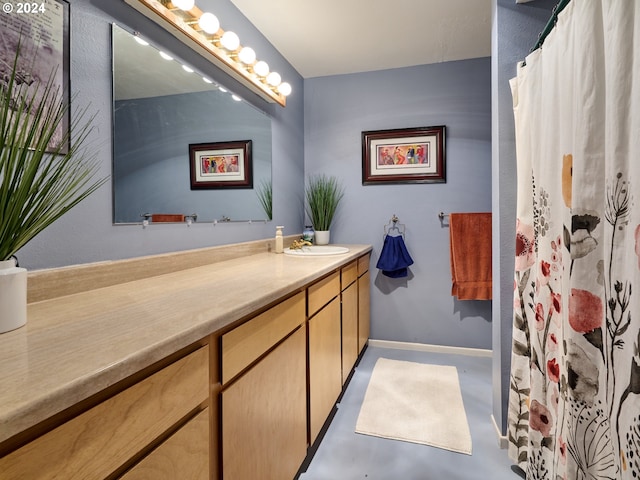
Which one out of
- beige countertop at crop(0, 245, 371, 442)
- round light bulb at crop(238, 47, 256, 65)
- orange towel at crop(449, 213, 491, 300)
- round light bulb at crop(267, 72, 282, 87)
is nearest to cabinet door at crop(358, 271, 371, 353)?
orange towel at crop(449, 213, 491, 300)

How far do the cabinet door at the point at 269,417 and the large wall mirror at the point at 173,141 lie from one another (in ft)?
2.48

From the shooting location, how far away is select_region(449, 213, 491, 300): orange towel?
2.54m

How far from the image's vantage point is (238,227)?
200cm

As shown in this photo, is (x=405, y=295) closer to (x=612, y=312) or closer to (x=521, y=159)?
(x=521, y=159)

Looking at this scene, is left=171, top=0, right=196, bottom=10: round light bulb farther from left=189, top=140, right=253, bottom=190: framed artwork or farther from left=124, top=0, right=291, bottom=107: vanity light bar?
left=189, top=140, right=253, bottom=190: framed artwork

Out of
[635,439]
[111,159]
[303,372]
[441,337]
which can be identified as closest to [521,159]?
[635,439]

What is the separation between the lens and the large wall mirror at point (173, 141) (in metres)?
1.27

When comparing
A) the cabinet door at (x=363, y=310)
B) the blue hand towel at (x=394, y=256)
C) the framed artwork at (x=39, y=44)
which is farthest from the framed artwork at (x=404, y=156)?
the framed artwork at (x=39, y=44)

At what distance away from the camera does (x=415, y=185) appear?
2.79 metres

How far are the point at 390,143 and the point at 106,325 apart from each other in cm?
253

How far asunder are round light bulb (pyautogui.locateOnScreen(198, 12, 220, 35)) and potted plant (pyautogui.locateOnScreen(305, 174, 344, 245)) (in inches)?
59.4

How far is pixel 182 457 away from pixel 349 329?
1573mm

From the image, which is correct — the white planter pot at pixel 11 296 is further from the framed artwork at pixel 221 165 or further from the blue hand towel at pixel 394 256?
the blue hand towel at pixel 394 256

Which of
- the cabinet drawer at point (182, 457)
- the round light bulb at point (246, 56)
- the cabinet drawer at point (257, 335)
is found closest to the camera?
the cabinet drawer at point (182, 457)
